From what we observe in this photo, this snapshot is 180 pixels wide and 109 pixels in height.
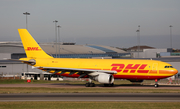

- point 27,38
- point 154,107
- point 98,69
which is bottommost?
point 154,107

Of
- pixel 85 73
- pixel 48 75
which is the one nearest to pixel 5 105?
pixel 85 73

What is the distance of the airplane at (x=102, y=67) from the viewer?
39.8 m

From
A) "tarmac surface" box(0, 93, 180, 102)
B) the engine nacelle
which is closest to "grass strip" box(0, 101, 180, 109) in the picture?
"tarmac surface" box(0, 93, 180, 102)

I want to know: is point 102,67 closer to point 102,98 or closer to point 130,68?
point 130,68

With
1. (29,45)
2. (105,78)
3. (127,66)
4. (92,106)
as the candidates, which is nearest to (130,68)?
(127,66)

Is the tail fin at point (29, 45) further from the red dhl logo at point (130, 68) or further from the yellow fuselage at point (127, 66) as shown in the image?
the red dhl logo at point (130, 68)

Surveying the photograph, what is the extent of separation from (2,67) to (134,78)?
Result: 4719cm

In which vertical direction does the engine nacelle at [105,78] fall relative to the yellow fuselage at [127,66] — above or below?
below

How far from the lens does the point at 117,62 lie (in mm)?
42375

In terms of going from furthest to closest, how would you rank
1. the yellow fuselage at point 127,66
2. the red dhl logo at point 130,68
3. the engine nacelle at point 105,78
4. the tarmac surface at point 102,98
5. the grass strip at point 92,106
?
the red dhl logo at point 130,68 < the engine nacelle at point 105,78 < the yellow fuselage at point 127,66 < the tarmac surface at point 102,98 < the grass strip at point 92,106

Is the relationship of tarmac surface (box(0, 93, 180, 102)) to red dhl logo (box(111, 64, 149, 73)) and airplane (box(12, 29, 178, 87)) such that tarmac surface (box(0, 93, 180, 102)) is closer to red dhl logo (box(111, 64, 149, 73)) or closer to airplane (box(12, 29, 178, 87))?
airplane (box(12, 29, 178, 87))

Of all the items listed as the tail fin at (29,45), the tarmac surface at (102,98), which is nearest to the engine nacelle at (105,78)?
the tarmac surface at (102,98)

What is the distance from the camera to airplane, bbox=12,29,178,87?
39812 millimetres

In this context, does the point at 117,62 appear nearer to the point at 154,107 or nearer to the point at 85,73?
the point at 85,73
